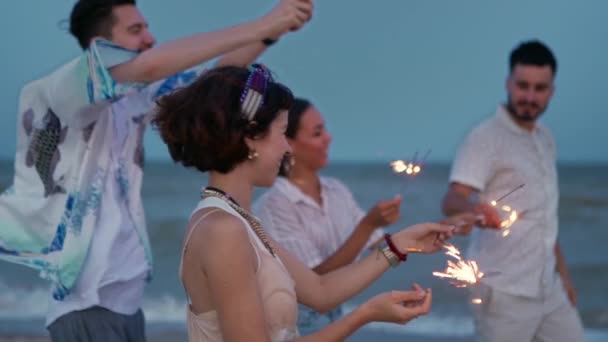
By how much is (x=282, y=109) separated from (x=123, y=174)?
124 cm

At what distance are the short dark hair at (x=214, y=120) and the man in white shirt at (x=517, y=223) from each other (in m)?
2.23

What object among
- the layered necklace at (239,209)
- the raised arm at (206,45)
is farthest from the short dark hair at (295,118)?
the layered necklace at (239,209)

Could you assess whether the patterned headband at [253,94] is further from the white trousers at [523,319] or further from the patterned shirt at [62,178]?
the white trousers at [523,319]

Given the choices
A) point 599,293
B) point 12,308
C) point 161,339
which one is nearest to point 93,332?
point 161,339

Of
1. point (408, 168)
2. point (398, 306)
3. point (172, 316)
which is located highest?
point (408, 168)

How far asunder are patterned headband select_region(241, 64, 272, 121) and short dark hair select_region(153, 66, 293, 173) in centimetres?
1

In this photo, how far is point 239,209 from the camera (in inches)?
119

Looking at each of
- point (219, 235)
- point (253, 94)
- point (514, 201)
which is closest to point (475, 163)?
point (514, 201)

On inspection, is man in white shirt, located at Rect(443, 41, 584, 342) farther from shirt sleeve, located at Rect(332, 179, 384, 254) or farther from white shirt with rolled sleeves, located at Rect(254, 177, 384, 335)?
white shirt with rolled sleeves, located at Rect(254, 177, 384, 335)

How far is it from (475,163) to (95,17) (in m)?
2.01

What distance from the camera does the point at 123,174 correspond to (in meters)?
4.10

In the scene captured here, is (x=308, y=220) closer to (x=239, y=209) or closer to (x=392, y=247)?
(x=392, y=247)

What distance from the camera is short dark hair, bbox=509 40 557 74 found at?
5.52 meters

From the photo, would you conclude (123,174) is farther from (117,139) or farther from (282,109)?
(282,109)
